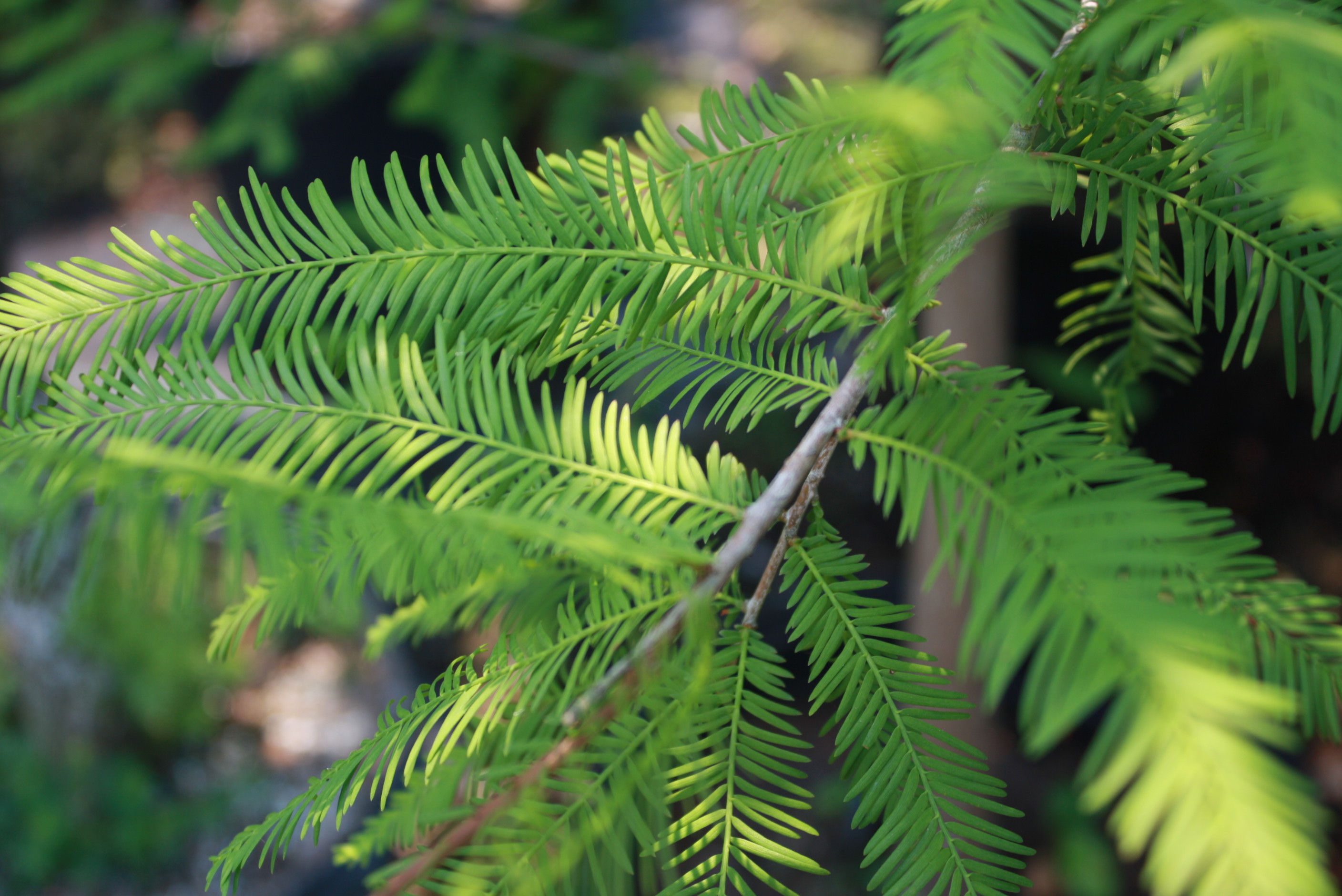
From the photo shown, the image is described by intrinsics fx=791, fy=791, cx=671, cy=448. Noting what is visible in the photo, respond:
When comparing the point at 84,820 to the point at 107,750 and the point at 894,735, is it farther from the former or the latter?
the point at 894,735

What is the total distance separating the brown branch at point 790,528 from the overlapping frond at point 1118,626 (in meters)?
0.04

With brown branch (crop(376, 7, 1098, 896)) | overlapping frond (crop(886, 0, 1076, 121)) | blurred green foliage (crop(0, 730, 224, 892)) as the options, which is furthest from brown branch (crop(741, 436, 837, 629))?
blurred green foliage (crop(0, 730, 224, 892))

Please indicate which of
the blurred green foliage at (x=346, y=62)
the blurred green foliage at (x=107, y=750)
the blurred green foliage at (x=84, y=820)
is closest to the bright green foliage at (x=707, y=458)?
the blurred green foliage at (x=346, y=62)

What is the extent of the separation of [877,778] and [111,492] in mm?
289

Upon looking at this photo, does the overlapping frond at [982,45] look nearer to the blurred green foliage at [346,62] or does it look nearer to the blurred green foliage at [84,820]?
the blurred green foliage at [346,62]

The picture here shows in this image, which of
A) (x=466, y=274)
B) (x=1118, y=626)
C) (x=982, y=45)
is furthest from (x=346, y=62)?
(x=1118, y=626)

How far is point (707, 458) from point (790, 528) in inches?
1.7

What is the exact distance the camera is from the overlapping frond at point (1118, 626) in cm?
17

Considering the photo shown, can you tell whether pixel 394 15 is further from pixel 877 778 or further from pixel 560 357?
pixel 877 778

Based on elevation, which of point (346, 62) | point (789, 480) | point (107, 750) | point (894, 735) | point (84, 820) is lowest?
point (894, 735)

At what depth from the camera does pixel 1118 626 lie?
0.62ft

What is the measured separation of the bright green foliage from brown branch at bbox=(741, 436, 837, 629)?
0.03 ft

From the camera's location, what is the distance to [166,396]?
322 millimetres

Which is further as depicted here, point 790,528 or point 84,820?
point 84,820
